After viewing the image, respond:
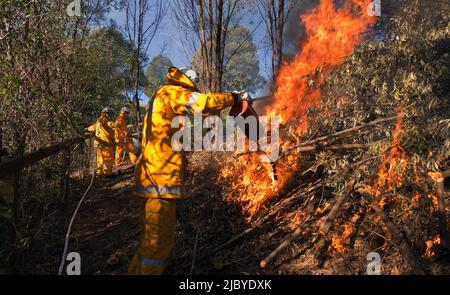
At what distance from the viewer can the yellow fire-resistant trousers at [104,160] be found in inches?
328

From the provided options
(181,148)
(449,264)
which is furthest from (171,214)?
(449,264)

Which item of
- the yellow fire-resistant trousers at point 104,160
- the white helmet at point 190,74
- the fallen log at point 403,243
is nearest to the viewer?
the fallen log at point 403,243

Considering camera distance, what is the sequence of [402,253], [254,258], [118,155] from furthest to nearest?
[118,155]
[254,258]
[402,253]

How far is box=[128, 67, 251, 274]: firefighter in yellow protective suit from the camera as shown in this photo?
332 centimetres

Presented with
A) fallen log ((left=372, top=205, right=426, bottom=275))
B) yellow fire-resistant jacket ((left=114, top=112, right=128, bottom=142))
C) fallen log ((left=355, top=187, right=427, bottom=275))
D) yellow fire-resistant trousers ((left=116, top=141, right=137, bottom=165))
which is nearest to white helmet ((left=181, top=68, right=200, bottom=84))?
fallen log ((left=355, top=187, right=427, bottom=275))

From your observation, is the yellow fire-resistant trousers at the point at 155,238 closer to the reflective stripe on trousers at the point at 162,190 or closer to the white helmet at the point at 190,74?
the reflective stripe on trousers at the point at 162,190

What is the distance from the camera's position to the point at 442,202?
327 cm

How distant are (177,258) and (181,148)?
52.2 inches

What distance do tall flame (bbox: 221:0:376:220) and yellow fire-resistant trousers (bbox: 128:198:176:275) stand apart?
151 centimetres

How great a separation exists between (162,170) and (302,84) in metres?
2.85

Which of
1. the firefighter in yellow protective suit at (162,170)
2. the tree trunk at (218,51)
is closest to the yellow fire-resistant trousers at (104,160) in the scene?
the tree trunk at (218,51)

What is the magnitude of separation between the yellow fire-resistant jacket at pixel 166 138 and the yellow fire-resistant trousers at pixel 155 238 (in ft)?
0.36
